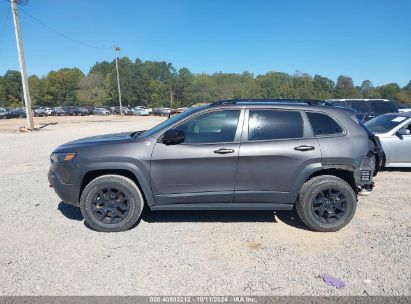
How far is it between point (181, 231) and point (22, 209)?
2883 mm

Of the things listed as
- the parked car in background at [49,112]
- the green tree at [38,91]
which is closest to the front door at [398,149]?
the parked car in background at [49,112]

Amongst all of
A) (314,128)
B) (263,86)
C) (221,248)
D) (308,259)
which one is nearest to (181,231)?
(221,248)

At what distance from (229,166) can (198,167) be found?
0.41 metres

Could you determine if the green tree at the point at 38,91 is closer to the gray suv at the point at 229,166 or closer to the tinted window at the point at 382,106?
the tinted window at the point at 382,106

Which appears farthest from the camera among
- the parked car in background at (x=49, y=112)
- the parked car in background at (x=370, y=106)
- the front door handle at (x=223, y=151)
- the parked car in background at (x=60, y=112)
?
the parked car in background at (x=60, y=112)

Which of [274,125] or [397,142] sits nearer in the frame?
[274,125]

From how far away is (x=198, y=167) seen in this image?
4.38 m

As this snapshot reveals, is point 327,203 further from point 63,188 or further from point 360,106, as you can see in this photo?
point 360,106

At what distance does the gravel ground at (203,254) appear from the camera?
10.7ft

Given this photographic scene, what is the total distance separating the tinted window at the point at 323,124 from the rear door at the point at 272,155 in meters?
0.11

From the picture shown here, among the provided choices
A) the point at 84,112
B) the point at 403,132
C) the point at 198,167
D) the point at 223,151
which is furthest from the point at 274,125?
the point at 84,112

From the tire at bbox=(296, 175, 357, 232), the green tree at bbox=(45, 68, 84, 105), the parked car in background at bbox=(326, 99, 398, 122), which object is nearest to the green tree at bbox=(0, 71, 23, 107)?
the green tree at bbox=(45, 68, 84, 105)

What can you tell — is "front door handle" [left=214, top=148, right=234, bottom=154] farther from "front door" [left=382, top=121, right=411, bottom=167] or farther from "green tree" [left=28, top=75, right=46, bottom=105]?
"green tree" [left=28, top=75, right=46, bottom=105]

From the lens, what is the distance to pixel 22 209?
5.50 meters
